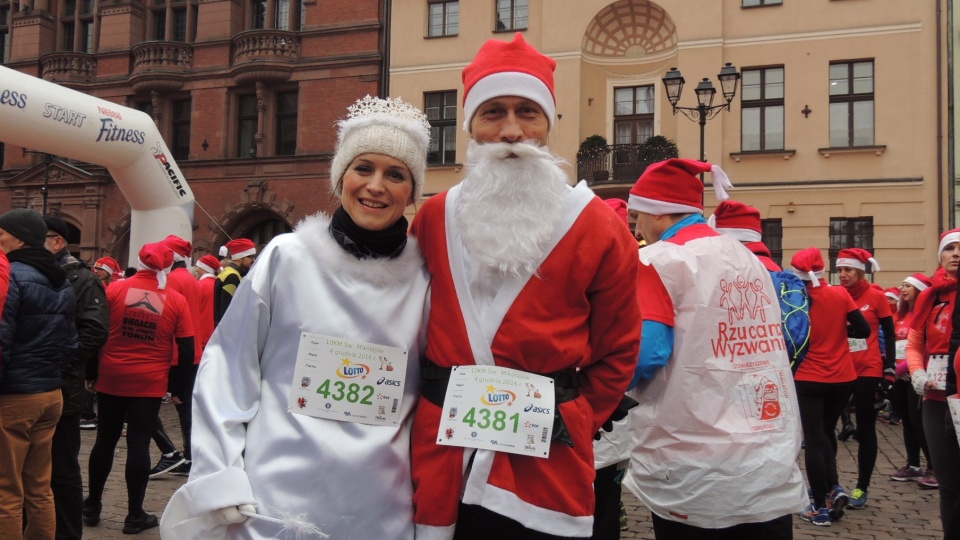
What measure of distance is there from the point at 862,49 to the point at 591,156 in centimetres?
679

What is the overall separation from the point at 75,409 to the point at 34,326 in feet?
2.82

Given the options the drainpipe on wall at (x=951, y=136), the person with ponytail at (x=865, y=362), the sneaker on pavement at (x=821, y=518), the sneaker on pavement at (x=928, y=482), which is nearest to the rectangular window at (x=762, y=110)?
the drainpipe on wall at (x=951, y=136)

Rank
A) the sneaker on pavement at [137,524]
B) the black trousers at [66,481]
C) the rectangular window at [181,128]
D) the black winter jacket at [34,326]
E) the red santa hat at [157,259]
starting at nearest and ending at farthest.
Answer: the black winter jacket at [34,326]
the black trousers at [66,481]
the sneaker on pavement at [137,524]
the red santa hat at [157,259]
the rectangular window at [181,128]

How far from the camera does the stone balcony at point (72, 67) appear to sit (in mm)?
25641

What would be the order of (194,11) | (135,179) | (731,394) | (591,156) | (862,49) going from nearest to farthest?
1. (731,394)
2. (135,179)
3. (862,49)
4. (591,156)
5. (194,11)

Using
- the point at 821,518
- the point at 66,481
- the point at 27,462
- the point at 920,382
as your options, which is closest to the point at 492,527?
the point at 27,462

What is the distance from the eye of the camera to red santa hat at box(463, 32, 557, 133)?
2.56 metres

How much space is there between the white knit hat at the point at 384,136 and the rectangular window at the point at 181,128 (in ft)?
78.7

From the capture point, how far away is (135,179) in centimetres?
1254

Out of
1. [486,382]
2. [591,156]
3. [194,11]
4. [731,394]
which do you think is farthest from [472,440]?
[194,11]

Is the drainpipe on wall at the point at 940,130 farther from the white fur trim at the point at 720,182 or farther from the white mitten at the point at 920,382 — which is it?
the white fur trim at the point at 720,182

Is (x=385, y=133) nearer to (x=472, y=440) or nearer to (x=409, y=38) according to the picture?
(x=472, y=440)

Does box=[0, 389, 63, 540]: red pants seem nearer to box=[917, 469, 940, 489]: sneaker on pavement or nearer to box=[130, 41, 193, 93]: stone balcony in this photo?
box=[917, 469, 940, 489]: sneaker on pavement

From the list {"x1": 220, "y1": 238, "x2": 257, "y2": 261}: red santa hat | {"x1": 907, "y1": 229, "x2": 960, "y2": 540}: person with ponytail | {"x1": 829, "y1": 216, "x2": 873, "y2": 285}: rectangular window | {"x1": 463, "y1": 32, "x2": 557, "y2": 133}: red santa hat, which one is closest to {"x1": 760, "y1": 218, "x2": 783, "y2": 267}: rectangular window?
{"x1": 829, "y1": 216, "x2": 873, "y2": 285}: rectangular window
